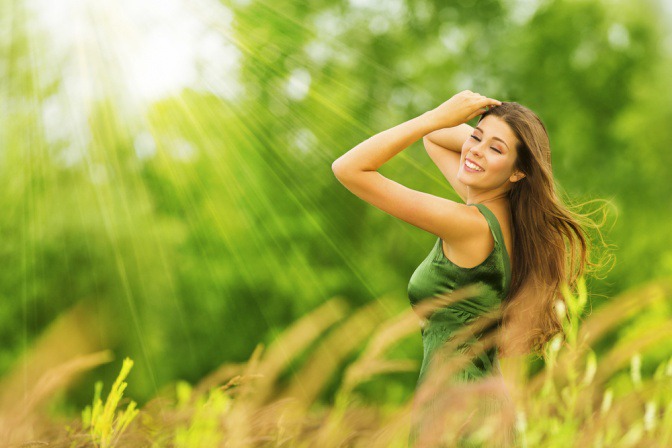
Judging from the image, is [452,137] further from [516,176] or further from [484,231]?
[484,231]

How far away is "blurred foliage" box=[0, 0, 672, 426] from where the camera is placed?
1015 centimetres

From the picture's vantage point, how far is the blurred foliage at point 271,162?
10.1 metres

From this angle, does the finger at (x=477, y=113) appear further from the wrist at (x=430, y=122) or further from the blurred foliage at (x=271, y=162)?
the blurred foliage at (x=271, y=162)

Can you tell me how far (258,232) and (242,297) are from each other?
3.40 ft

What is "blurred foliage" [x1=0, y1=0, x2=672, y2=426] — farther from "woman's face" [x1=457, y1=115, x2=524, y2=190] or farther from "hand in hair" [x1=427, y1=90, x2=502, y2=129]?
"hand in hair" [x1=427, y1=90, x2=502, y2=129]

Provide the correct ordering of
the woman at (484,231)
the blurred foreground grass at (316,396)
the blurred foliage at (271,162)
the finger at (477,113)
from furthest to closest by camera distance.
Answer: the blurred foliage at (271,162)
the finger at (477,113)
the woman at (484,231)
the blurred foreground grass at (316,396)

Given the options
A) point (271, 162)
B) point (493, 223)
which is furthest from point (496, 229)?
point (271, 162)

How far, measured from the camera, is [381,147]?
7.75 ft

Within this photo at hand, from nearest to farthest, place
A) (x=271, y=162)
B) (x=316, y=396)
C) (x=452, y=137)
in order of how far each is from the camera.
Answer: (x=316, y=396) < (x=452, y=137) < (x=271, y=162)

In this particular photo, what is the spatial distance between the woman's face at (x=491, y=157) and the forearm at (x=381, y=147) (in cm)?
25

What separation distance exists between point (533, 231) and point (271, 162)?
9138 mm

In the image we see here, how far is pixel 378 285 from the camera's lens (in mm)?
10742

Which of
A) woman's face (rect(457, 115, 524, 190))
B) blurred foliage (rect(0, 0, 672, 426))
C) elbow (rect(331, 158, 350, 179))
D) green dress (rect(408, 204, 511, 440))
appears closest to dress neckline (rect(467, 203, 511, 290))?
green dress (rect(408, 204, 511, 440))

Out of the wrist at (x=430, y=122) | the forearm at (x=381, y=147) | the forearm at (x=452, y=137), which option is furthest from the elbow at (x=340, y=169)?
the forearm at (x=452, y=137)
